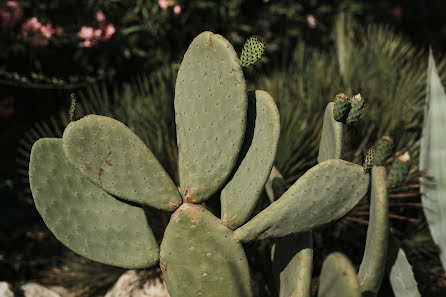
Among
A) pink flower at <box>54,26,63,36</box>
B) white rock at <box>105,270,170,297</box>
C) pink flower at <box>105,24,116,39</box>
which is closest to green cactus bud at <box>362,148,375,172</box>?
white rock at <box>105,270,170,297</box>

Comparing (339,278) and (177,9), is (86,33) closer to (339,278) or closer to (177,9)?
(177,9)

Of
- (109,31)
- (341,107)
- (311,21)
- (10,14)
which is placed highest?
(10,14)

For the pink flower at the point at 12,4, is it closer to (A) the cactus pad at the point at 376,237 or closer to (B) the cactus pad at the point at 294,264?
(B) the cactus pad at the point at 294,264

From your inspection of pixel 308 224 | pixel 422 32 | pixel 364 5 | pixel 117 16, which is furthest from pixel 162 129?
pixel 422 32

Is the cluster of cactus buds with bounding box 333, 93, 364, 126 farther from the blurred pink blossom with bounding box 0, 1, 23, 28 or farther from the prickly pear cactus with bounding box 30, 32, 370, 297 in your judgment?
the blurred pink blossom with bounding box 0, 1, 23, 28

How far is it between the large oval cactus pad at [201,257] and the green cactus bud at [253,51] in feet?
1.48

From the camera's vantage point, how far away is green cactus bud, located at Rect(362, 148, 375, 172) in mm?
1421

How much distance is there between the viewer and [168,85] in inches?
101

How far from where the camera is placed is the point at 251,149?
1542mm

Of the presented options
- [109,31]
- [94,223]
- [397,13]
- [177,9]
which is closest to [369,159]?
[94,223]

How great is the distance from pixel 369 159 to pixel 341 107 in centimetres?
16

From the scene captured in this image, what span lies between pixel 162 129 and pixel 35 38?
→ 0.88 metres

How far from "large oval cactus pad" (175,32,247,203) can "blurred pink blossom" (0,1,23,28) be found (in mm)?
1522

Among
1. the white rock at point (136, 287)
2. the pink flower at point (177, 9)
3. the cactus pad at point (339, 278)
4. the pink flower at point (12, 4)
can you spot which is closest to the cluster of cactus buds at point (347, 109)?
the cactus pad at point (339, 278)
